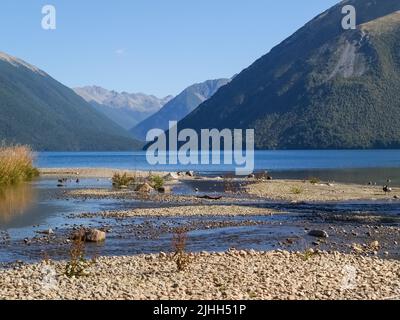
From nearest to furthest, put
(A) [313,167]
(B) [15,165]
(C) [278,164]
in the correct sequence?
(B) [15,165], (A) [313,167], (C) [278,164]

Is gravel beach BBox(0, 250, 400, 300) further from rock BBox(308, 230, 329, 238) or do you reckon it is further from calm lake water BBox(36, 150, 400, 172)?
calm lake water BBox(36, 150, 400, 172)

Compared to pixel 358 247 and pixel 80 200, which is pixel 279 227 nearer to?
pixel 358 247

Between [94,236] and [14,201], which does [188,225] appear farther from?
[14,201]

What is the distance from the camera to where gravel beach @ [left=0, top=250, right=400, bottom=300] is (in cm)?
1242

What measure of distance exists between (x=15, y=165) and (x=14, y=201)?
14885mm

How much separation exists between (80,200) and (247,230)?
55.8ft

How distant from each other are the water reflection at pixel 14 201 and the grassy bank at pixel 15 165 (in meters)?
1.33

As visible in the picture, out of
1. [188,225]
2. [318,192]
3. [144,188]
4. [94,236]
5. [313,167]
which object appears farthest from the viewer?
[313,167]

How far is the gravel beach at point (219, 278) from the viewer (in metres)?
12.4

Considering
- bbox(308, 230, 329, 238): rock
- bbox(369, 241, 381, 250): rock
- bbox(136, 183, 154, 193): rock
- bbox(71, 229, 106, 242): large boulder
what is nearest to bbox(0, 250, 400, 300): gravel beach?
bbox(369, 241, 381, 250): rock

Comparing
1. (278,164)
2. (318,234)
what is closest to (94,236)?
(318,234)

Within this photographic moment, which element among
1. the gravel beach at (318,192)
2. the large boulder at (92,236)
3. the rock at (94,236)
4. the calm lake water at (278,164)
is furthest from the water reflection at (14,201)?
the calm lake water at (278,164)

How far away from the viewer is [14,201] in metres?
35.8
